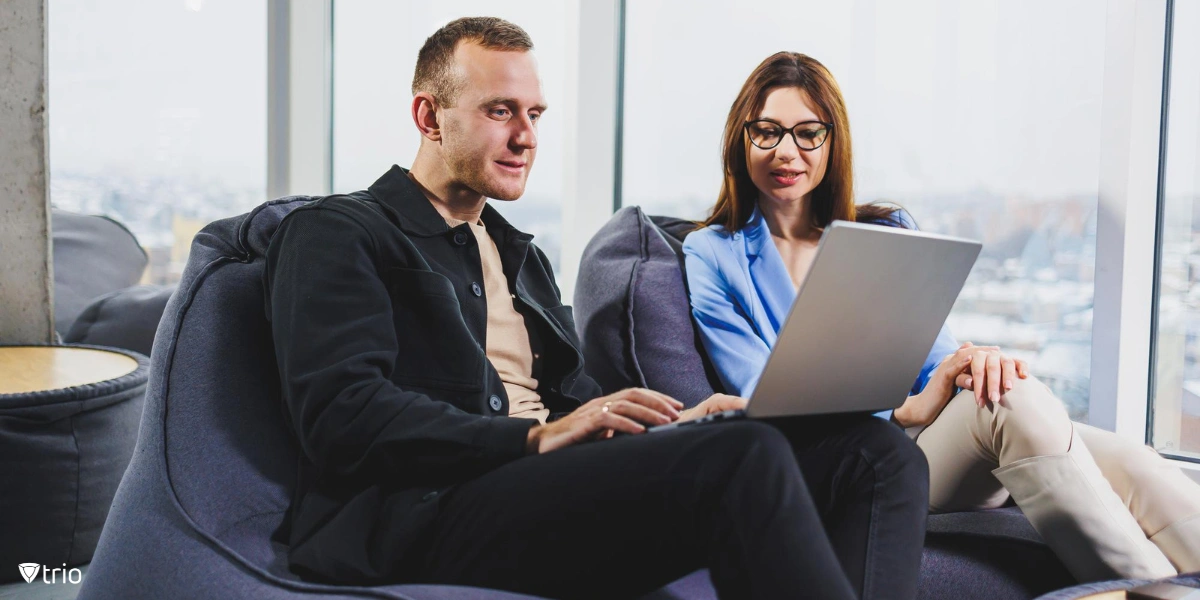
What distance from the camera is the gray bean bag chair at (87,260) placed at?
131 inches

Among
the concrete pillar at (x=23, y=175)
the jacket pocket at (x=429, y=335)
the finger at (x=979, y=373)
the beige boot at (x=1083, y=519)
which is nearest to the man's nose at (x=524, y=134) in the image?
the jacket pocket at (x=429, y=335)

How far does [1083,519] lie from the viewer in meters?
1.58

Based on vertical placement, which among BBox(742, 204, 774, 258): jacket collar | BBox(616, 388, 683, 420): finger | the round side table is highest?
BBox(742, 204, 774, 258): jacket collar

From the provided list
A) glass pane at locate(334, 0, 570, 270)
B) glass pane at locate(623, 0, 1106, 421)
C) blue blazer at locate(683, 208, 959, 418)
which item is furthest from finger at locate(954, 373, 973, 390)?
glass pane at locate(334, 0, 570, 270)

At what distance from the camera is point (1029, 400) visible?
1646 millimetres

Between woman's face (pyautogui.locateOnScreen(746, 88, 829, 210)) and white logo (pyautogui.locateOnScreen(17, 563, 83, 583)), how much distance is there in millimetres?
1777

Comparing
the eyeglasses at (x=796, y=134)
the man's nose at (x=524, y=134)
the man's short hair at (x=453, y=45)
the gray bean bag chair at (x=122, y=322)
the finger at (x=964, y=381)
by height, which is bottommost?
the gray bean bag chair at (x=122, y=322)

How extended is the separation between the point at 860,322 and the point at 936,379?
0.63m

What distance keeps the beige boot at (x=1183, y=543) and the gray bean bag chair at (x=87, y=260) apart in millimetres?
3154

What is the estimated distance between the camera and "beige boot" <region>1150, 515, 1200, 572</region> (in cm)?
160

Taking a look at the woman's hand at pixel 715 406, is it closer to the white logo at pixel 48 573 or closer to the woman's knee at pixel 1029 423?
the woman's knee at pixel 1029 423

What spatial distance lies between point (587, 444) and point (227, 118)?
3.57 metres

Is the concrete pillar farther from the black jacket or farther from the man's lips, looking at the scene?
the man's lips

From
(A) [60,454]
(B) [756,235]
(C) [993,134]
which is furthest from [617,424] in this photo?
(C) [993,134]
